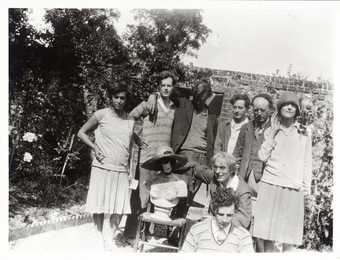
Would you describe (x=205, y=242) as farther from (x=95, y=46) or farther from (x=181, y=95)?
(x=95, y=46)

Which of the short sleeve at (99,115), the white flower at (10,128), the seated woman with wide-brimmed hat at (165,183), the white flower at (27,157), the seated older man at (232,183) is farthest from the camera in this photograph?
the white flower at (27,157)

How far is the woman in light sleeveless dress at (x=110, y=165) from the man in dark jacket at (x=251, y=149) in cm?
103

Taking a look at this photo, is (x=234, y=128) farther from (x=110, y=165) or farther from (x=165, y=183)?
(x=110, y=165)

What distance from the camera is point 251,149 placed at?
12.3 ft

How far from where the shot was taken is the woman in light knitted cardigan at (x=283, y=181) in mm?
3631

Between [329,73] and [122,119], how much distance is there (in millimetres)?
2176

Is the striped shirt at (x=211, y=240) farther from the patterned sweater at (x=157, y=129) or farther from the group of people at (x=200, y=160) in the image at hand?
the patterned sweater at (x=157, y=129)

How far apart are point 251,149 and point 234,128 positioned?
25cm

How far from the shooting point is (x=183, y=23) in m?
3.91

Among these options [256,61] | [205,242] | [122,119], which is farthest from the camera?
[256,61]

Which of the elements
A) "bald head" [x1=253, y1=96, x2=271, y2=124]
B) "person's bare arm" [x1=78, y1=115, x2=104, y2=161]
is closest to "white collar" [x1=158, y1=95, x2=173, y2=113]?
"person's bare arm" [x1=78, y1=115, x2=104, y2=161]

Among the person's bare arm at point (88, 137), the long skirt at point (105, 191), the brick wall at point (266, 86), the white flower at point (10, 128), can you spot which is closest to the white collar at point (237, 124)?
the brick wall at point (266, 86)

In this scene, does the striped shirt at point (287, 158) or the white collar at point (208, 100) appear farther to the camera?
the white collar at point (208, 100)

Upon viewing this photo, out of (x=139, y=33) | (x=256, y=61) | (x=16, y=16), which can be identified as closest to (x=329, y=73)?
(x=256, y=61)
